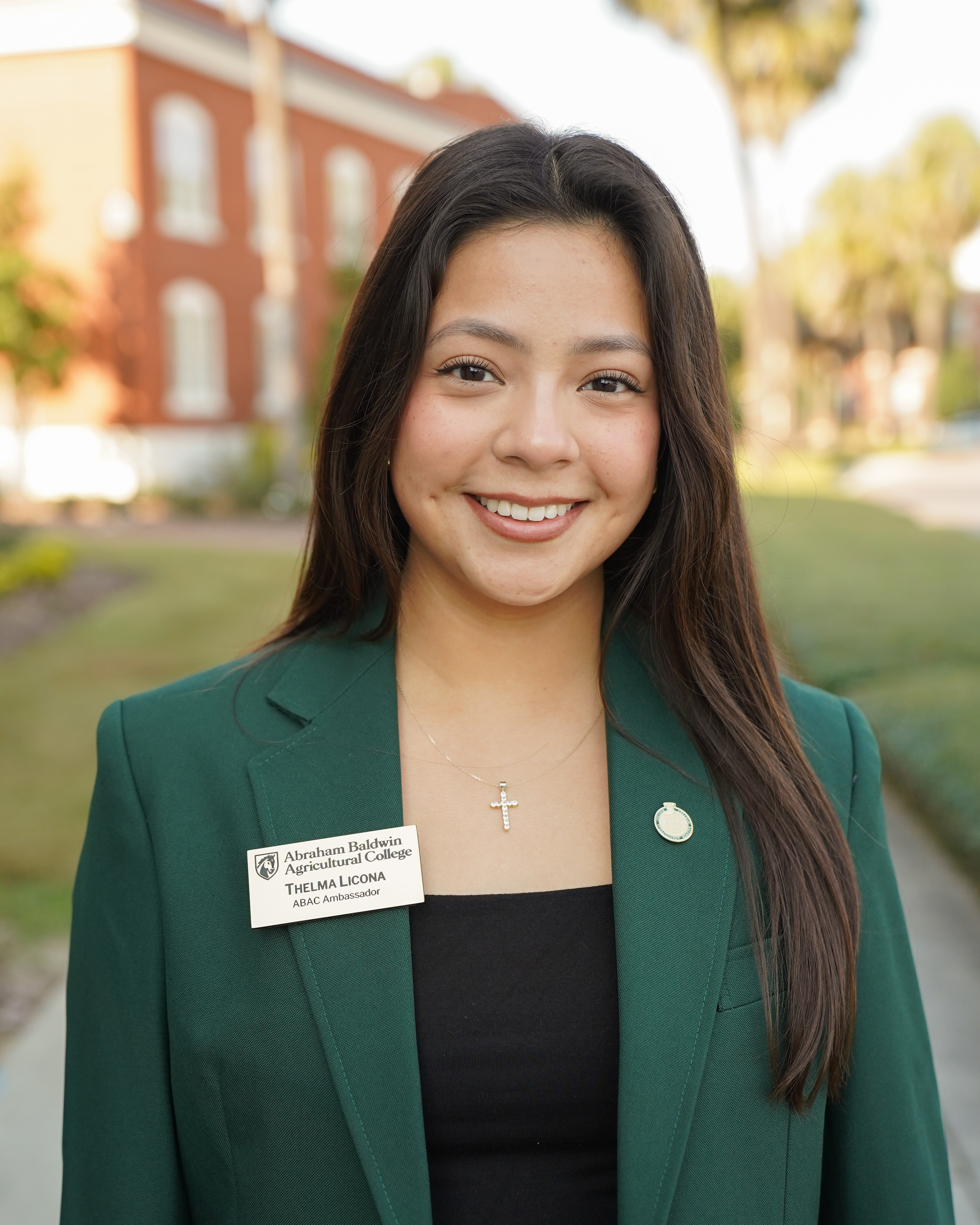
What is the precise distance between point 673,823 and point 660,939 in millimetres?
186

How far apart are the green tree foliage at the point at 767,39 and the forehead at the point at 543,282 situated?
89.5ft

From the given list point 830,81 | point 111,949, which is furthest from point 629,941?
point 830,81

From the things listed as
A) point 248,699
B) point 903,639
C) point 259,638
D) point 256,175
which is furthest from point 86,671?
point 256,175

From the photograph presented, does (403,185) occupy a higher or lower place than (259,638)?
higher

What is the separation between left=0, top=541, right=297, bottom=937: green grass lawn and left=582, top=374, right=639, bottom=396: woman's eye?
1.71 m

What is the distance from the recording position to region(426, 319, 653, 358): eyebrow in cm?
160

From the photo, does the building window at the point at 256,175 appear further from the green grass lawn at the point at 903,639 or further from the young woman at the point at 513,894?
the young woman at the point at 513,894

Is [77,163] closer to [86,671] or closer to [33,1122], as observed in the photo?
[86,671]

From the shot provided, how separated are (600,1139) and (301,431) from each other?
1855 cm

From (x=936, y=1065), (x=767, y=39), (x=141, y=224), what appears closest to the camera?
(x=936, y=1065)

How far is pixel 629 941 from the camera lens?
5.29 feet

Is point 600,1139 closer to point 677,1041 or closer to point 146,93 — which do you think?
point 677,1041

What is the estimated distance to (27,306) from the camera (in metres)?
18.7

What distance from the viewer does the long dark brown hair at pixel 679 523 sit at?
1.63 m
